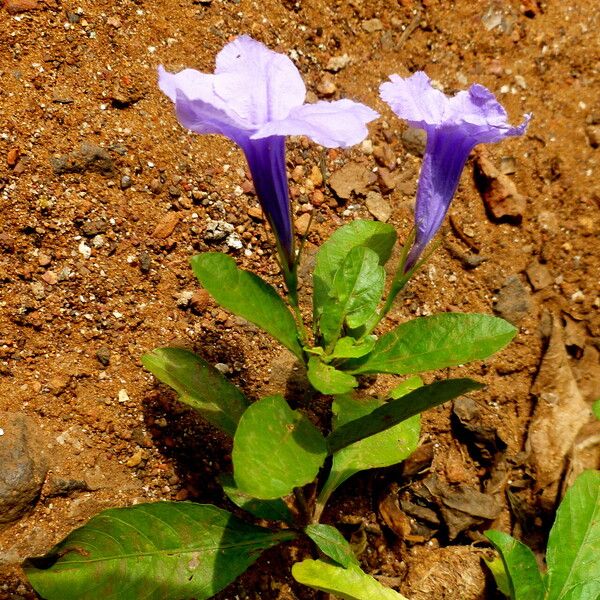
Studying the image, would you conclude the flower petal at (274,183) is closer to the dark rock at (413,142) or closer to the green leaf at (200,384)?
the green leaf at (200,384)

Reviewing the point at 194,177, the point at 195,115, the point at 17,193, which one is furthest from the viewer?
Result: the point at 194,177

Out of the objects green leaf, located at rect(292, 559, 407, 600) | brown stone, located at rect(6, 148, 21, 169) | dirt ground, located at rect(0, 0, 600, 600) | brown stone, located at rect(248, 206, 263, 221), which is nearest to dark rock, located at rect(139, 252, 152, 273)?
dirt ground, located at rect(0, 0, 600, 600)

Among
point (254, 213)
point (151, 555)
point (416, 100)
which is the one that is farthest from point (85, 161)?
point (151, 555)

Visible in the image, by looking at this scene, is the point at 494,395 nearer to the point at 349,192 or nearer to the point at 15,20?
the point at 349,192

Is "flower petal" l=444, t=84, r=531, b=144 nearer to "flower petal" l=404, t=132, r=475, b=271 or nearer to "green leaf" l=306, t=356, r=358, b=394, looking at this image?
"flower petal" l=404, t=132, r=475, b=271

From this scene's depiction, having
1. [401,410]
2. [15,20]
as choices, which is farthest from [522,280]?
[15,20]

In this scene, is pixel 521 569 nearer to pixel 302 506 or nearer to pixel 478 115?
pixel 302 506

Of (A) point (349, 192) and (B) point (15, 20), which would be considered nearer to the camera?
(B) point (15, 20)
